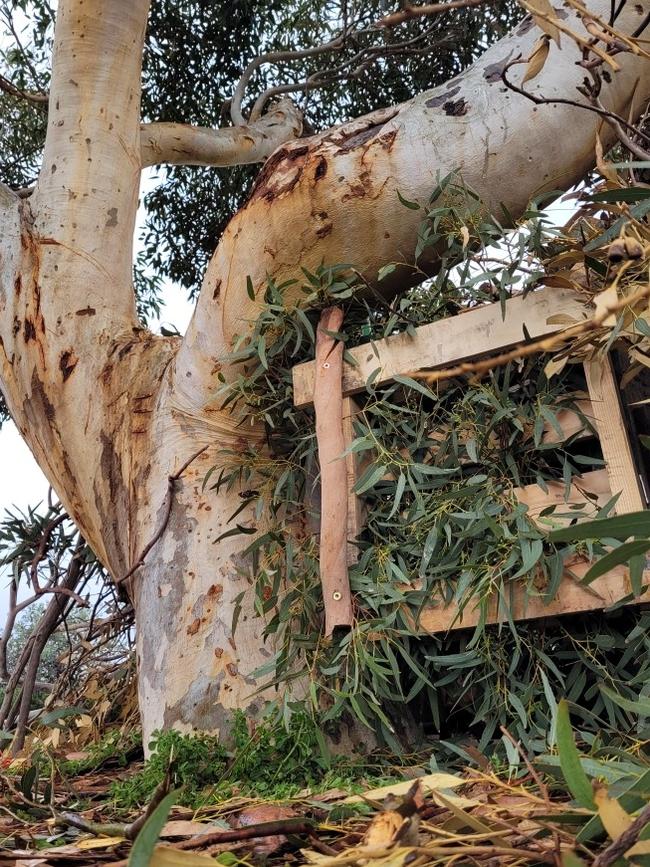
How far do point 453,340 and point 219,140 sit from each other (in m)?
2.32

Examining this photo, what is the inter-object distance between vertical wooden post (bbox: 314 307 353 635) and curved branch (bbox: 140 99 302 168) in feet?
5.77

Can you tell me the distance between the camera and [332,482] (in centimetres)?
168

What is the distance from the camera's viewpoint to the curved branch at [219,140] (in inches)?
126

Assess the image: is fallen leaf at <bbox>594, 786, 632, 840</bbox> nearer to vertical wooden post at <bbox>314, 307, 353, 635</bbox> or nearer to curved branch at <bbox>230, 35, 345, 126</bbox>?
vertical wooden post at <bbox>314, 307, 353, 635</bbox>

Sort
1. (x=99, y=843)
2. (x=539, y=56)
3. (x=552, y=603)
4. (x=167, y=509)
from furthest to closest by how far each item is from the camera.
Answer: (x=167, y=509)
(x=552, y=603)
(x=539, y=56)
(x=99, y=843)

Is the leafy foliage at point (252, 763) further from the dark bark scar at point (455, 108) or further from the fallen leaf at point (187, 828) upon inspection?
the dark bark scar at point (455, 108)

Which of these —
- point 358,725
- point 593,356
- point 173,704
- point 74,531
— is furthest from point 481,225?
point 74,531

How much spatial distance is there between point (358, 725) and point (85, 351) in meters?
1.32

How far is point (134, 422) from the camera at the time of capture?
219 cm

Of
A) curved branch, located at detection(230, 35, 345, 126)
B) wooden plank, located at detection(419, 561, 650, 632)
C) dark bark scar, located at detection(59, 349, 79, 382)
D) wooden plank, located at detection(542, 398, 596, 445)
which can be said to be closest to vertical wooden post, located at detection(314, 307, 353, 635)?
wooden plank, located at detection(419, 561, 650, 632)

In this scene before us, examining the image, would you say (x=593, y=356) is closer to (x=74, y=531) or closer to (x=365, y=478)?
(x=365, y=478)

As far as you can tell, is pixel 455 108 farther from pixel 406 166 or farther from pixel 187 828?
pixel 187 828

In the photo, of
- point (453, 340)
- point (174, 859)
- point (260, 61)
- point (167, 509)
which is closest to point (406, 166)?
point (453, 340)

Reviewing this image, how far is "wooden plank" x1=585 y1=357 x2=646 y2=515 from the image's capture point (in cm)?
146
